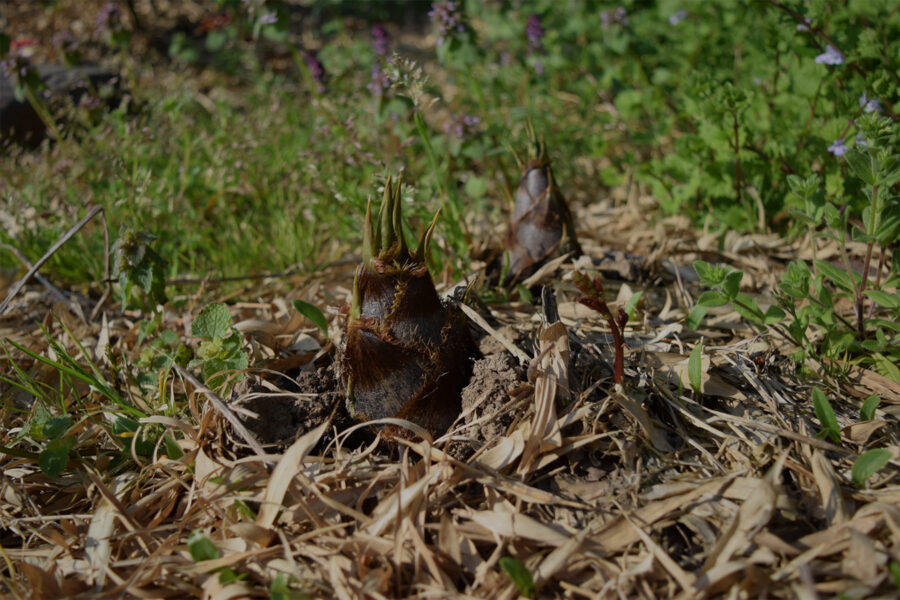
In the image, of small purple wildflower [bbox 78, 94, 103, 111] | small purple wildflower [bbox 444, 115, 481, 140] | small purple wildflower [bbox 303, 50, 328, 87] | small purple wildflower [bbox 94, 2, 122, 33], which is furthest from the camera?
small purple wildflower [bbox 94, 2, 122, 33]

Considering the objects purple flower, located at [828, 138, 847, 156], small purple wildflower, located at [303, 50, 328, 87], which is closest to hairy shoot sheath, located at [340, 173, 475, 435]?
purple flower, located at [828, 138, 847, 156]

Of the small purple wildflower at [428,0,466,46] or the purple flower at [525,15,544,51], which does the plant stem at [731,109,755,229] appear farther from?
the purple flower at [525,15,544,51]

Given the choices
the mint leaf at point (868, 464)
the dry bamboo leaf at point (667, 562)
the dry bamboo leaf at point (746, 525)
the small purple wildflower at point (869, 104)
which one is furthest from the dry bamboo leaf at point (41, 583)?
the small purple wildflower at point (869, 104)

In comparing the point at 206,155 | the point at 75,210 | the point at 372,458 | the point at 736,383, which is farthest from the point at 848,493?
the point at 206,155

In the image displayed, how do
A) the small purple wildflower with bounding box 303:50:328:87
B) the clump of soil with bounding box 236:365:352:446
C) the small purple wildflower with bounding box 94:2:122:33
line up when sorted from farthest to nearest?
the small purple wildflower with bounding box 94:2:122:33 → the small purple wildflower with bounding box 303:50:328:87 → the clump of soil with bounding box 236:365:352:446

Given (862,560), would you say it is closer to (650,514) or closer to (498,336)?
(650,514)

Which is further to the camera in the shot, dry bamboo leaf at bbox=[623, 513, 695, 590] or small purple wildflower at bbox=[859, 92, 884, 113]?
small purple wildflower at bbox=[859, 92, 884, 113]
